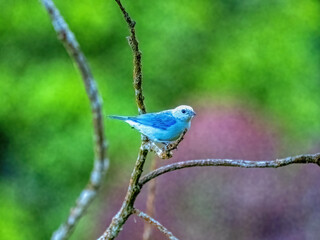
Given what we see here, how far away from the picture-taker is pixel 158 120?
0.80 metres

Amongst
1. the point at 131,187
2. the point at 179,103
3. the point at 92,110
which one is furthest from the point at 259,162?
the point at 179,103

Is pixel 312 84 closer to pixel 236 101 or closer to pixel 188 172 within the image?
pixel 236 101

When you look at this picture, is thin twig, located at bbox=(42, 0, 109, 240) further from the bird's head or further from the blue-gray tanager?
the bird's head

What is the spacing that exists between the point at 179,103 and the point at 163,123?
1.54 meters

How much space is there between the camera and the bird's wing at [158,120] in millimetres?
757

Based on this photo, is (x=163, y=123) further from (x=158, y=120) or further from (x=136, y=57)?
(x=136, y=57)

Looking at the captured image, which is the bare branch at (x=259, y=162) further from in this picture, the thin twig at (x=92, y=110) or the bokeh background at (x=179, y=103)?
the bokeh background at (x=179, y=103)

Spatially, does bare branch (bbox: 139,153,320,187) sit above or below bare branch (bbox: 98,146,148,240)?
above

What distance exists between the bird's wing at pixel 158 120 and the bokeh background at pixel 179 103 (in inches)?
35.2

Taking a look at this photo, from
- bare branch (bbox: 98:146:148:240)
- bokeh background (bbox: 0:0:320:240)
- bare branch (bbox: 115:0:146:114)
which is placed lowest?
bare branch (bbox: 98:146:148:240)

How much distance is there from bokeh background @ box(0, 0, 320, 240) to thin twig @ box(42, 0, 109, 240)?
4.67ft

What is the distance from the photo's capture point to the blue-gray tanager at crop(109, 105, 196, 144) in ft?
2.36

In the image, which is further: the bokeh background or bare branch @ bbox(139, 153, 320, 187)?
the bokeh background

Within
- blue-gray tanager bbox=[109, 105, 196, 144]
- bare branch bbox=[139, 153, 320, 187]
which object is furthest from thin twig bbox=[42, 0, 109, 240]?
blue-gray tanager bbox=[109, 105, 196, 144]
